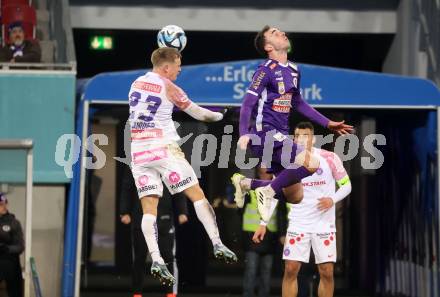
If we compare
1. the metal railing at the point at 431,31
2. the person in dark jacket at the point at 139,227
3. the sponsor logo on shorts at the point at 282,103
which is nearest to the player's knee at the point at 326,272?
the person in dark jacket at the point at 139,227

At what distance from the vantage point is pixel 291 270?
1330 cm

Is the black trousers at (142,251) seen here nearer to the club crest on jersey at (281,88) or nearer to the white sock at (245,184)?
the white sock at (245,184)

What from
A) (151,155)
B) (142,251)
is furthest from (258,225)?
(151,155)

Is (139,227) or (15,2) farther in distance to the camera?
(15,2)

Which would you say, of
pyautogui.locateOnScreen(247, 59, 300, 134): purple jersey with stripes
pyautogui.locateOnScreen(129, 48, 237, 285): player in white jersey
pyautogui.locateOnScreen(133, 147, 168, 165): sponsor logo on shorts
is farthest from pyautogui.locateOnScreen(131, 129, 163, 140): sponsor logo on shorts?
A: pyautogui.locateOnScreen(247, 59, 300, 134): purple jersey with stripes

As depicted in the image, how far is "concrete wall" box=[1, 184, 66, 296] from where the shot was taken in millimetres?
15141

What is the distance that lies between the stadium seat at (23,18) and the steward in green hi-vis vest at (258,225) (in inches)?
167

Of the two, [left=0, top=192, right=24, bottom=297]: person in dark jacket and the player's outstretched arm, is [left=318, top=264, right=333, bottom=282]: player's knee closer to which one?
[left=0, top=192, right=24, bottom=297]: person in dark jacket

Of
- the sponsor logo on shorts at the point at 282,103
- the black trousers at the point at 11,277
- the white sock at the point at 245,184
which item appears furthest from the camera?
the black trousers at the point at 11,277

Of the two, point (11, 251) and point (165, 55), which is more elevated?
point (165, 55)

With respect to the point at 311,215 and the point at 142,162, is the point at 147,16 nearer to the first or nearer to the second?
the point at 311,215

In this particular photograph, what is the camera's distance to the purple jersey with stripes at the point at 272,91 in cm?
1005

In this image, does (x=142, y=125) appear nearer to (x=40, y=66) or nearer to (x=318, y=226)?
(x=318, y=226)

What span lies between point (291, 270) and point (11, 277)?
124 inches
